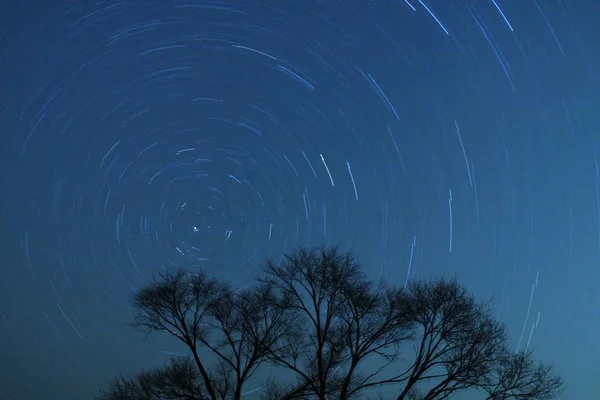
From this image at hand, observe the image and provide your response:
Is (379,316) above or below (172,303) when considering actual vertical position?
below

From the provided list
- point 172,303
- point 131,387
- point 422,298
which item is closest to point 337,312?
point 422,298

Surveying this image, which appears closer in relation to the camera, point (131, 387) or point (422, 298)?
point (422, 298)

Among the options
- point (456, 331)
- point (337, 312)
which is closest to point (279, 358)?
point (337, 312)

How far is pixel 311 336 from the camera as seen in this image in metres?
19.5

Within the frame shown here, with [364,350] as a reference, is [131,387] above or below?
above

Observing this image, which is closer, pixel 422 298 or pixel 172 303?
pixel 422 298

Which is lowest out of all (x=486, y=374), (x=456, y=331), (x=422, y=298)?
(x=486, y=374)

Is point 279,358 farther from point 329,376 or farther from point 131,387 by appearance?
point 131,387

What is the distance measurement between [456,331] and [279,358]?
6.08 metres

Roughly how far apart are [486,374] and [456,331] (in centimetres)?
148

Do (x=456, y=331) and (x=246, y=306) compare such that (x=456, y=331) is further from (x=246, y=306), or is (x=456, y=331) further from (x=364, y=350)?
(x=246, y=306)

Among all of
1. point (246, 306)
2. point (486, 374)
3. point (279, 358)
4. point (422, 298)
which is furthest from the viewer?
point (246, 306)

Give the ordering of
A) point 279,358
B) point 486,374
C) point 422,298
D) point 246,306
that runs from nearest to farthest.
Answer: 1. point 486,374
2. point 422,298
3. point 279,358
4. point 246,306

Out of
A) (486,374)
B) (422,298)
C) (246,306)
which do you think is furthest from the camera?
(246,306)
